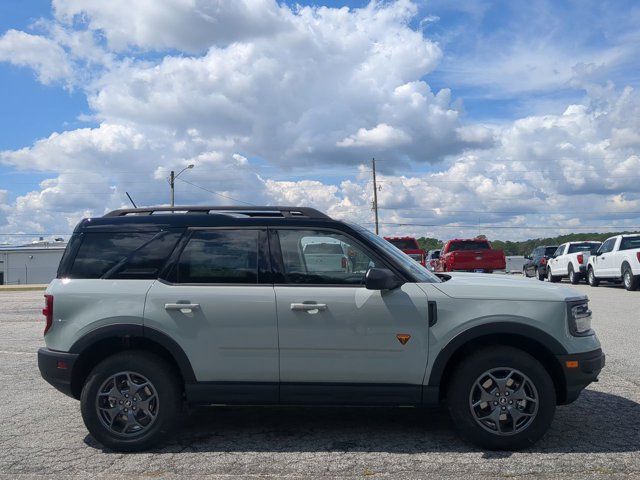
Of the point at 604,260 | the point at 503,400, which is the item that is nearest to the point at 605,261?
the point at 604,260

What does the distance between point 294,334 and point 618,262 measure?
19.1 meters

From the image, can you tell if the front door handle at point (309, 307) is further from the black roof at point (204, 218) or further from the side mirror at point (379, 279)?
the black roof at point (204, 218)

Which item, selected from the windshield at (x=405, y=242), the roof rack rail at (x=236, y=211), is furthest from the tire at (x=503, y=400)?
the windshield at (x=405, y=242)

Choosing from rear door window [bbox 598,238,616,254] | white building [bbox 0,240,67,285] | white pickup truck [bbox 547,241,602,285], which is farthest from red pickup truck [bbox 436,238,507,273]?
white building [bbox 0,240,67,285]

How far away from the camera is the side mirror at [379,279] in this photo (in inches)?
187

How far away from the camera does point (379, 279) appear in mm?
4750

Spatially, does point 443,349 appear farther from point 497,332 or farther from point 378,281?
point 378,281

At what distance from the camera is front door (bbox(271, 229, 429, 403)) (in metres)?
4.81

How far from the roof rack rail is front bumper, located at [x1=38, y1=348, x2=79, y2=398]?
121 centimetres

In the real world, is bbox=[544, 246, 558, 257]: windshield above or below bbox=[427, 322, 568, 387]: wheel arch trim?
above

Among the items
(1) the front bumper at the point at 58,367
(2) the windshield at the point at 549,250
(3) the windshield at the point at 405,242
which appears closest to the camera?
(1) the front bumper at the point at 58,367

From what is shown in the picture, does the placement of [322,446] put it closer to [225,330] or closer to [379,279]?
[225,330]

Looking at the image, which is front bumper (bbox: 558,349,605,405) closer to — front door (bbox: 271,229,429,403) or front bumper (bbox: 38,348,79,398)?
front door (bbox: 271,229,429,403)

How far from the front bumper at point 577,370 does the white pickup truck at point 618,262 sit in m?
16.7
